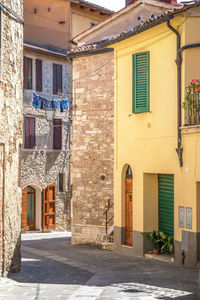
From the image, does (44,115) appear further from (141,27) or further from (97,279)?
(97,279)

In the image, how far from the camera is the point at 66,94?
29.4 metres

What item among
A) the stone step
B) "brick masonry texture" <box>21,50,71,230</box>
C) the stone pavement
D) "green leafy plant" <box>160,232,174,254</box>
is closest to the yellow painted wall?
"green leafy plant" <box>160,232,174,254</box>

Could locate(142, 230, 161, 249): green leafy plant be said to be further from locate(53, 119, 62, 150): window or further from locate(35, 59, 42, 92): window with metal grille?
locate(35, 59, 42, 92): window with metal grille

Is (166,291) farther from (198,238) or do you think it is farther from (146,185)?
(146,185)

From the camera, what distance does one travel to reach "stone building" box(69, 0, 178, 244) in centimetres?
2002

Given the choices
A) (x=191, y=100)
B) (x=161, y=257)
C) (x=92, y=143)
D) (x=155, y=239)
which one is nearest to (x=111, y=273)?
(x=161, y=257)

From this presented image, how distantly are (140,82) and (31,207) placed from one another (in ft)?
43.0

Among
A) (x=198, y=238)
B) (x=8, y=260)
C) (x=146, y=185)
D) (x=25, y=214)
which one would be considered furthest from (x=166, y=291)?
(x=25, y=214)

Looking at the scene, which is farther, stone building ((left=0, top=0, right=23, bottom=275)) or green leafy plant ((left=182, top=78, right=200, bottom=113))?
green leafy plant ((left=182, top=78, right=200, bottom=113))

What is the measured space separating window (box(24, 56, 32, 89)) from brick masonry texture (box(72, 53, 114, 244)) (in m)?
6.70

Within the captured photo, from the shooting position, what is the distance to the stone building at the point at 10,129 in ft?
41.9

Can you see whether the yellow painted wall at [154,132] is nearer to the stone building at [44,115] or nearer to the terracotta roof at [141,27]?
the terracotta roof at [141,27]

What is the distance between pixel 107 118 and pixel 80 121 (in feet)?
4.01

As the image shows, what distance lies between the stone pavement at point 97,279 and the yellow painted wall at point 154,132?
4.38ft
